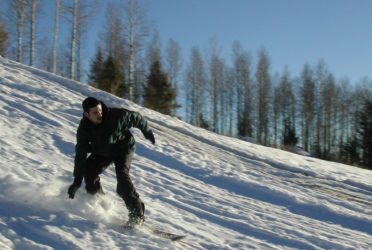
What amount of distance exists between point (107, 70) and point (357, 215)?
2759cm

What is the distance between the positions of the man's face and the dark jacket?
0.23 ft

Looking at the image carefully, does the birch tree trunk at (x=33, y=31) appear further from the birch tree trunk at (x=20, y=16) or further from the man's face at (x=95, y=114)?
the man's face at (x=95, y=114)

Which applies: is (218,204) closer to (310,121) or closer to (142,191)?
(142,191)

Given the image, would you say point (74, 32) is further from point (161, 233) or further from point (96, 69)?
point (161, 233)

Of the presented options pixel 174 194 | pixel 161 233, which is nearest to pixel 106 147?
pixel 161 233

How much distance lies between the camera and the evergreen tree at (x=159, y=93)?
2897 centimetres

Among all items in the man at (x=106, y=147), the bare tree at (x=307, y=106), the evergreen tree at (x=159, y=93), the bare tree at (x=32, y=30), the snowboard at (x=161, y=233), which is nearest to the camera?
the man at (x=106, y=147)

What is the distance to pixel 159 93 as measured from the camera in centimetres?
2950

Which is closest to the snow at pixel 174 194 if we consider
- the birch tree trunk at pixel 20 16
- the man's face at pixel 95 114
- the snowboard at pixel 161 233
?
the snowboard at pixel 161 233

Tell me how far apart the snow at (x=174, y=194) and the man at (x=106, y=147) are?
1.16ft

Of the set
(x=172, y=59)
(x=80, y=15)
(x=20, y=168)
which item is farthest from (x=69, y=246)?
(x=172, y=59)

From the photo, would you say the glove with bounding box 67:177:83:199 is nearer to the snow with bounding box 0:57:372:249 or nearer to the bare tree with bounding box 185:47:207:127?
the snow with bounding box 0:57:372:249

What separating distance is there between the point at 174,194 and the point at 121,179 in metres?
2.47

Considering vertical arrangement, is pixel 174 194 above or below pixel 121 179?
below
